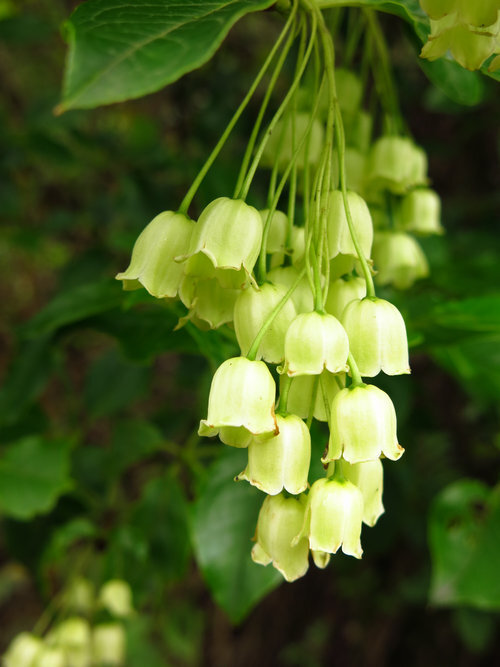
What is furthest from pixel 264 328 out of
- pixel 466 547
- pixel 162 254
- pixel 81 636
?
pixel 81 636

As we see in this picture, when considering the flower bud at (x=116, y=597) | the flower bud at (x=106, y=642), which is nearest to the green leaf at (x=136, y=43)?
the flower bud at (x=116, y=597)

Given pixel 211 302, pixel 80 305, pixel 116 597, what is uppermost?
pixel 211 302

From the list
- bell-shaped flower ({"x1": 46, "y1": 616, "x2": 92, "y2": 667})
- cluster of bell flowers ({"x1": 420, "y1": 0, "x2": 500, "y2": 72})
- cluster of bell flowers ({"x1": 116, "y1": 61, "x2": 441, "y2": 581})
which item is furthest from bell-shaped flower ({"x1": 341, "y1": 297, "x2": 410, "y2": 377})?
bell-shaped flower ({"x1": 46, "y1": 616, "x2": 92, "y2": 667})

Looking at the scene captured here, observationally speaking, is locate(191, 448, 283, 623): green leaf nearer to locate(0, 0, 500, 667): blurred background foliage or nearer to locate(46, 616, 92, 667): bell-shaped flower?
locate(0, 0, 500, 667): blurred background foliage

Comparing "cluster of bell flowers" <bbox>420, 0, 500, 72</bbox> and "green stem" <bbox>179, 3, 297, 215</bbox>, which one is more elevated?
"cluster of bell flowers" <bbox>420, 0, 500, 72</bbox>

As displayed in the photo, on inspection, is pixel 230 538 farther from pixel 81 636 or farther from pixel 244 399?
pixel 81 636
